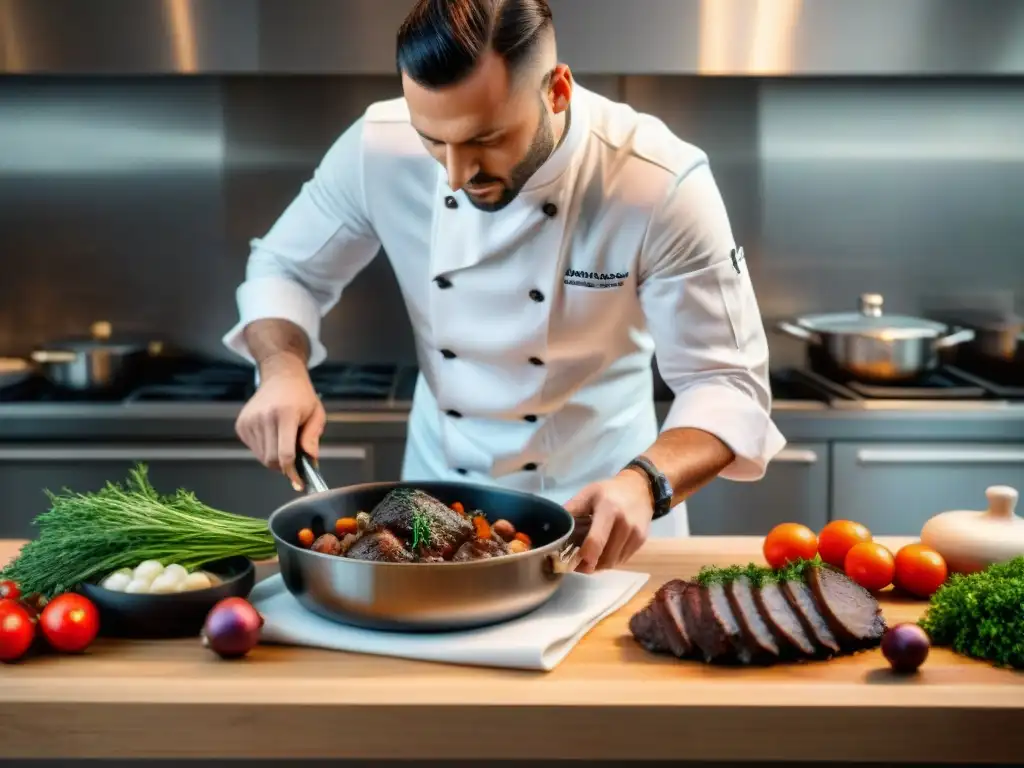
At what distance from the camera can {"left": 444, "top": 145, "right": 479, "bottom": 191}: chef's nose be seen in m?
1.58

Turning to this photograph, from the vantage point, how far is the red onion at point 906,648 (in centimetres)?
133

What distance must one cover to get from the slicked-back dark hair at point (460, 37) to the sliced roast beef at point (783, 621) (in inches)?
28.5

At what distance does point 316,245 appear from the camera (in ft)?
7.18

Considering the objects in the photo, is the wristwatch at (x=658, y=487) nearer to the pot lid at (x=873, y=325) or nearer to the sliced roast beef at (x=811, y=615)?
the sliced roast beef at (x=811, y=615)

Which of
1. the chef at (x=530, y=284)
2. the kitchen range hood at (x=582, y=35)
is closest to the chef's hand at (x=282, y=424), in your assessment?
the chef at (x=530, y=284)

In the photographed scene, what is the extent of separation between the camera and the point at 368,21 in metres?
3.02

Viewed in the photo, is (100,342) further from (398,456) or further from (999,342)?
(999,342)

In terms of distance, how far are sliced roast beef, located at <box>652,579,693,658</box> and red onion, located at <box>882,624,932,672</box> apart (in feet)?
0.71

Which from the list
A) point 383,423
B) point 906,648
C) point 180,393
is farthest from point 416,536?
point 180,393

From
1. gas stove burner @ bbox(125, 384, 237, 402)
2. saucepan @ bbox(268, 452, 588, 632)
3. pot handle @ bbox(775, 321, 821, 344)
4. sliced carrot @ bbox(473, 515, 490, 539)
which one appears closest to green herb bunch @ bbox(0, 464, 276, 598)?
saucepan @ bbox(268, 452, 588, 632)

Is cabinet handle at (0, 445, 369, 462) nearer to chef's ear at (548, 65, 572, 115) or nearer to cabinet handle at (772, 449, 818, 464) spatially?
cabinet handle at (772, 449, 818, 464)

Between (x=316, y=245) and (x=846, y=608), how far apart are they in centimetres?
117

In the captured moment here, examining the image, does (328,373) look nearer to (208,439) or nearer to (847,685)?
(208,439)

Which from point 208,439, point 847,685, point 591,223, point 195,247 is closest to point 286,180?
point 195,247
